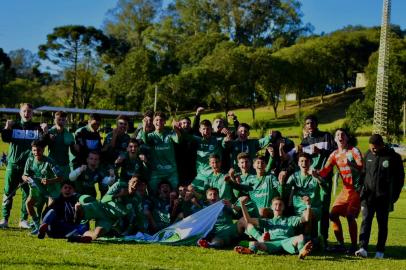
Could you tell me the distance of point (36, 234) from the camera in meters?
9.29

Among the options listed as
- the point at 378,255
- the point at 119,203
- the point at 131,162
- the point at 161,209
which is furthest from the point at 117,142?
the point at 378,255

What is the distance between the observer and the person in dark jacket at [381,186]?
348 inches

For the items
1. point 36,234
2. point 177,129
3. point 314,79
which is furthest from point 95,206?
point 314,79

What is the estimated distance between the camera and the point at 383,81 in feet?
160

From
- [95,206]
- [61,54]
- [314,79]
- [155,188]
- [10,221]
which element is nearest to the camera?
[95,206]

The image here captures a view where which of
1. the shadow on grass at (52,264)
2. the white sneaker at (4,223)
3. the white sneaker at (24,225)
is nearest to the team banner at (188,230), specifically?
the white sneaker at (24,225)

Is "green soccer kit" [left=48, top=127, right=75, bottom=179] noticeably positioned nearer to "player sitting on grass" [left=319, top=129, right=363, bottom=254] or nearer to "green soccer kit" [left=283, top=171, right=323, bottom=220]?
"green soccer kit" [left=283, top=171, right=323, bottom=220]

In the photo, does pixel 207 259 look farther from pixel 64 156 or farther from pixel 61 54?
pixel 61 54

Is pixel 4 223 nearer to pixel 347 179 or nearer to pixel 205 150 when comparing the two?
pixel 205 150

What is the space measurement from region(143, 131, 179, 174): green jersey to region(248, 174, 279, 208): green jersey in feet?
5.12

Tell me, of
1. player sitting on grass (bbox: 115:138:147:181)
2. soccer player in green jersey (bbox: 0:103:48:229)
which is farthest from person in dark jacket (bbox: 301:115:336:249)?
soccer player in green jersey (bbox: 0:103:48:229)

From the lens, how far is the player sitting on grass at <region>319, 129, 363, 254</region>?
9.31m

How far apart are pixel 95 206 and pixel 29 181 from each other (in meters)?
1.37

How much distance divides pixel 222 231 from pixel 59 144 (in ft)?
11.2
